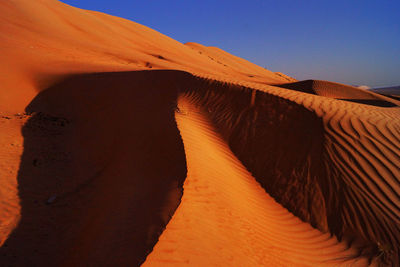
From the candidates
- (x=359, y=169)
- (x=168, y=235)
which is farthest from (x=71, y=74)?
(x=359, y=169)

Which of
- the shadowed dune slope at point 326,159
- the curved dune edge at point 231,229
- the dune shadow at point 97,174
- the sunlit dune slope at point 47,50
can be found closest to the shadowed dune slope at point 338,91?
the sunlit dune slope at point 47,50

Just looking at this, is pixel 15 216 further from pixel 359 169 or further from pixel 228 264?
pixel 359 169

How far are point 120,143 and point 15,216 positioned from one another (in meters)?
2.33

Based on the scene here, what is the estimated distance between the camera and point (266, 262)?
2559mm

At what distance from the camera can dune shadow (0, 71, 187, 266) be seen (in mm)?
2678

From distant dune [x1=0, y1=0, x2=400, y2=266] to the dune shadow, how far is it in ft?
0.08

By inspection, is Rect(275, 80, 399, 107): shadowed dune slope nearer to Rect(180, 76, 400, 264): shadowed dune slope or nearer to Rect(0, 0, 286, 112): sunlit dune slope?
Rect(0, 0, 286, 112): sunlit dune slope

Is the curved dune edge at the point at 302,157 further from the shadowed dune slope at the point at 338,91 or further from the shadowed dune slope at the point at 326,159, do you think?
the shadowed dune slope at the point at 338,91

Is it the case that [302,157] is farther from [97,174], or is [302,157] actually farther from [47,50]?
[47,50]

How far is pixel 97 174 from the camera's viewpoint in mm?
4480

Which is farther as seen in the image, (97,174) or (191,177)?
(97,174)

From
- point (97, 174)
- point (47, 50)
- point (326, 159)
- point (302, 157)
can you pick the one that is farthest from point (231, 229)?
point (47, 50)

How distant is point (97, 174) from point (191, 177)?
226 cm

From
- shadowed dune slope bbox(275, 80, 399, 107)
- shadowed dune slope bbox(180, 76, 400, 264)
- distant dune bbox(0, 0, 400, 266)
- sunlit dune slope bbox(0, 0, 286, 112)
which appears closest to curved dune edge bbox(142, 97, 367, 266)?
distant dune bbox(0, 0, 400, 266)
